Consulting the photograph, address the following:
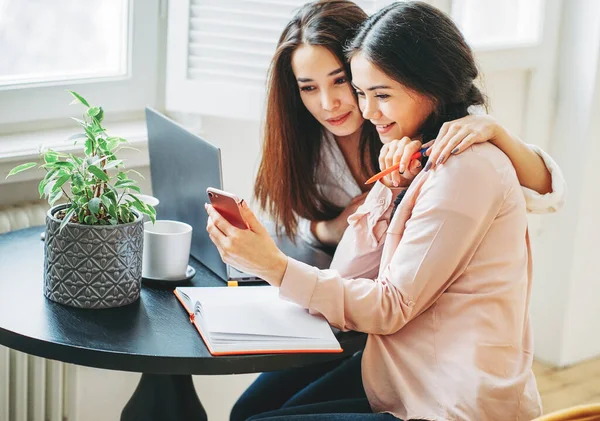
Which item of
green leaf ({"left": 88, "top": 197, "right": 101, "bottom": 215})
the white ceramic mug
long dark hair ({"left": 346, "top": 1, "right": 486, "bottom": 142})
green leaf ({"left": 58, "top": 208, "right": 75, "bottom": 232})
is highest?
long dark hair ({"left": 346, "top": 1, "right": 486, "bottom": 142})

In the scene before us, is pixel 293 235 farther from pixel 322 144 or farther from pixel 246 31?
pixel 246 31

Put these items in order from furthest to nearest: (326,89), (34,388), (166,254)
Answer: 1. (34,388)
2. (326,89)
3. (166,254)

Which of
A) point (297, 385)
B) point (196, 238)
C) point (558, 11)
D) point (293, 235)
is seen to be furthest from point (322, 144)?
point (558, 11)

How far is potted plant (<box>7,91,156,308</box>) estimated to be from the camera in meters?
1.54

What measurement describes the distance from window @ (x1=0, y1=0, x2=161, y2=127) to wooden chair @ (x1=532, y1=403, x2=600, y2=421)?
1495 millimetres

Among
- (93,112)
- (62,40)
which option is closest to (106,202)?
(93,112)

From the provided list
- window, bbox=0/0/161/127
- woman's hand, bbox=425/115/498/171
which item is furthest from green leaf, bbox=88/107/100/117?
window, bbox=0/0/161/127

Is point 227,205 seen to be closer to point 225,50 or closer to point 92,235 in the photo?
point 92,235

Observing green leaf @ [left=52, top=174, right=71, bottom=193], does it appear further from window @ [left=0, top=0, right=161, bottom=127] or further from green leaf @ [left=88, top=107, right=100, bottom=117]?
window @ [left=0, top=0, right=161, bottom=127]

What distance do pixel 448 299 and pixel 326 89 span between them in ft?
1.94

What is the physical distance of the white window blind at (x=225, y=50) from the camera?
2.25m

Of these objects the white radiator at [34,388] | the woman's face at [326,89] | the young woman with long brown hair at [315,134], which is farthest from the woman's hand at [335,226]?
the white radiator at [34,388]

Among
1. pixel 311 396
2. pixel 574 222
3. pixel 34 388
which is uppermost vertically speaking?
pixel 574 222

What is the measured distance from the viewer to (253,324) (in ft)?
4.98
